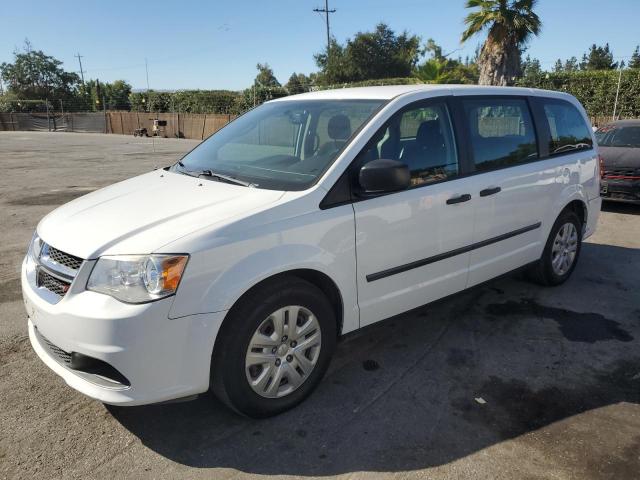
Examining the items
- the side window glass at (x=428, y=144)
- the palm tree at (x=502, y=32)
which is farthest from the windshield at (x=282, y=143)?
the palm tree at (x=502, y=32)

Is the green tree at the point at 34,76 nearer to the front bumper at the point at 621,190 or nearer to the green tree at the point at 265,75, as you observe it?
the green tree at the point at 265,75

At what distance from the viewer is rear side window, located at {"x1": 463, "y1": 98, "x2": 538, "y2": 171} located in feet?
12.3

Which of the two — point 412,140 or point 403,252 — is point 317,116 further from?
point 403,252

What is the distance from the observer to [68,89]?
82188 millimetres

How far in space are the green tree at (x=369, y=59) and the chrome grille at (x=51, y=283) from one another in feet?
194

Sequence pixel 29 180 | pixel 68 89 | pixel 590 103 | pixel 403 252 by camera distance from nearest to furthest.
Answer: pixel 403 252
pixel 29 180
pixel 590 103
pixel 68 89

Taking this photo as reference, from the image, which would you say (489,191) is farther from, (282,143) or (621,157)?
(621,157)

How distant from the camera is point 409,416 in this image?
2.92 meters

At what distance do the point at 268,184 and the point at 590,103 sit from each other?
20.8 m

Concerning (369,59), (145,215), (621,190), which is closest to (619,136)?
(621,190)

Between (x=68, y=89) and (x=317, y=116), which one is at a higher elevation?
(x=68, y=89)

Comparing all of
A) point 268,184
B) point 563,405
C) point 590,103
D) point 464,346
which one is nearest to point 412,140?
point 268,184

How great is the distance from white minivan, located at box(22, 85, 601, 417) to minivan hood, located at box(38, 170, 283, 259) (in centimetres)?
1

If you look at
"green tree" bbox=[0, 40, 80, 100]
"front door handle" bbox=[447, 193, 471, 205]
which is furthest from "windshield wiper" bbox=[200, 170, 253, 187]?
"green tree" bbox=[0, 40, 80, 100]
